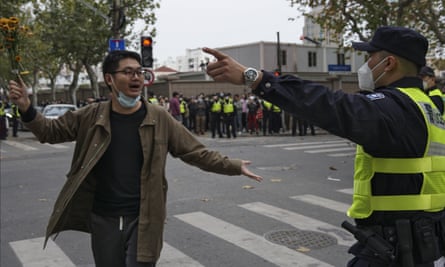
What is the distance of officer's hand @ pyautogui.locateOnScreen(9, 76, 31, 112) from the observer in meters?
3.27

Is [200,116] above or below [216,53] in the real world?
below

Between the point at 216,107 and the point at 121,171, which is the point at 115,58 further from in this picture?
the point at 216,107

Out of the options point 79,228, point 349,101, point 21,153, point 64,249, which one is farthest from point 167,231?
point 21,153

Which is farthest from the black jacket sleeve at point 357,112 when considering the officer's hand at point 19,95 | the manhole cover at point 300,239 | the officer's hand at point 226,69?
the manhole cover at point 300,239

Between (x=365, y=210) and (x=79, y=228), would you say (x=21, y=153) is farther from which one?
(x=365, y=210)

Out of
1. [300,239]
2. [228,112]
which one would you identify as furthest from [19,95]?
[228,112]

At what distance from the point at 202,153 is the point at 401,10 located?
1385cm

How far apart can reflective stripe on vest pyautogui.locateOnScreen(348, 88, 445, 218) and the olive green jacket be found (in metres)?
1.20

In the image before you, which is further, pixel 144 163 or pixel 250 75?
pixel 144 163

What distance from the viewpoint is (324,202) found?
7.86m

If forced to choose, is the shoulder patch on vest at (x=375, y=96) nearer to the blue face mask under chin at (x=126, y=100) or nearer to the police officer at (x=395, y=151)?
the police officer at (x=395, y=151)

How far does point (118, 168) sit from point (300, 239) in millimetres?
3129

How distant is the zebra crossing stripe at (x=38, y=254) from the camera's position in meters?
5.25

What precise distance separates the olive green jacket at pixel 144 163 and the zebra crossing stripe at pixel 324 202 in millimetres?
4299
